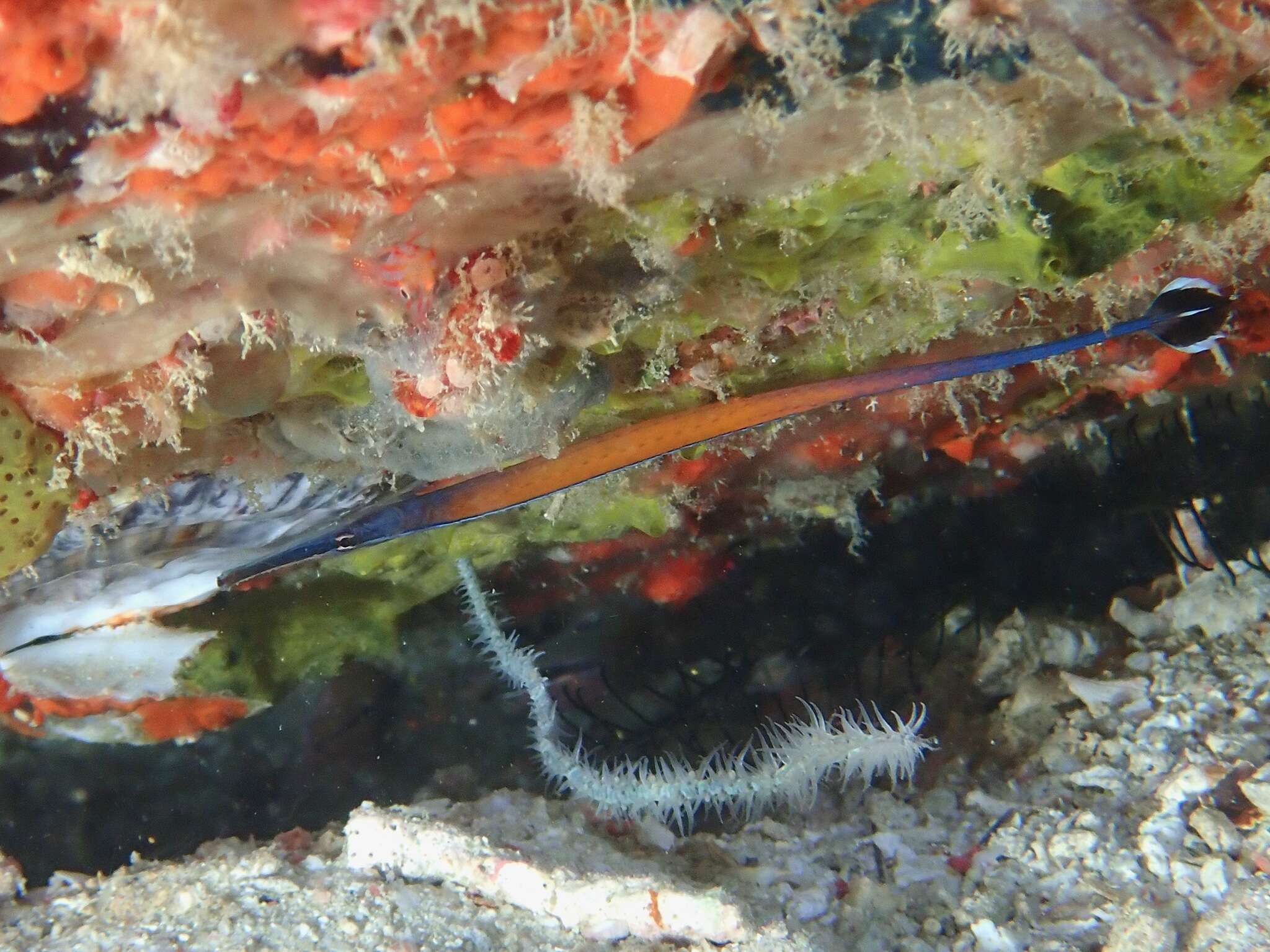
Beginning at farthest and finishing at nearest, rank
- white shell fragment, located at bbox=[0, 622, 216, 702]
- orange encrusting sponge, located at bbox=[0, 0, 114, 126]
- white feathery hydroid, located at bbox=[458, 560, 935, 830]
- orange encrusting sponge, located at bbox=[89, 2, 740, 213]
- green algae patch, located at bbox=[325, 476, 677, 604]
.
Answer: white shell fragment, located at bbox=[0, 622, 216, 702] < green algae patch, located at bbox=[325, 476, 677, 604] < white feathery hydroid, located at bbox=[458, 560, 935, 830] < orange encrusting sponge, located at bbox=[89, 2, 740, 213] < orange encrusting sponge, located at bbox=[0, 0, 114, 126]

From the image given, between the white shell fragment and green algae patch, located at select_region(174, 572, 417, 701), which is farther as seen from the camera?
green algae patch, located at select_region(174, 572, 417, 701)

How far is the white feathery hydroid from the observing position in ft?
12.6

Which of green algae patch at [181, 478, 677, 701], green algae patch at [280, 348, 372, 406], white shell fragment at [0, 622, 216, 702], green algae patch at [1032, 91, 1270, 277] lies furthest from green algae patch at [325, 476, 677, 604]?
green algae patch at [1032, 91, 1270, 277]

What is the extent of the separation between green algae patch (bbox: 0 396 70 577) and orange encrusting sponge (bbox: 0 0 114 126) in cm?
110

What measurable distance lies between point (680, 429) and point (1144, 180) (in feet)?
5.53

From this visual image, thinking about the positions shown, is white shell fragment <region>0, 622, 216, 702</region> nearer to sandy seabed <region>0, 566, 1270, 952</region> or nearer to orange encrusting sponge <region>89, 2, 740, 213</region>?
sandy seabed <region>0, 566, 1270, 952</region>

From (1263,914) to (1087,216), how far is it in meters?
2.33

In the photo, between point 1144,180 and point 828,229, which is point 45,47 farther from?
point 1144,180

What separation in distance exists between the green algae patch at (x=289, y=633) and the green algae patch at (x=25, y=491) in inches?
74.0

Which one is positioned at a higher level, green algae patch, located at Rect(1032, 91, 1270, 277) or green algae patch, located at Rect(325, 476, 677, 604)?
green algae patch, located at Rect(1032, 91, 1270, 277)

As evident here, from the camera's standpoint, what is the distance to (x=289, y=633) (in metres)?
4.49

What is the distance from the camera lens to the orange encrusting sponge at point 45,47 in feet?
3.74

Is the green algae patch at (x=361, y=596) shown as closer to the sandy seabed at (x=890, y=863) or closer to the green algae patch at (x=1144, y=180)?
the sandy seabed at (x=890, y=863)

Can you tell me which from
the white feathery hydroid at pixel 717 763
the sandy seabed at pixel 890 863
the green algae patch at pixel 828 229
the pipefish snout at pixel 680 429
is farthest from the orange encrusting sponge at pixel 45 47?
the white feathery hydroid at pixel 717 763
